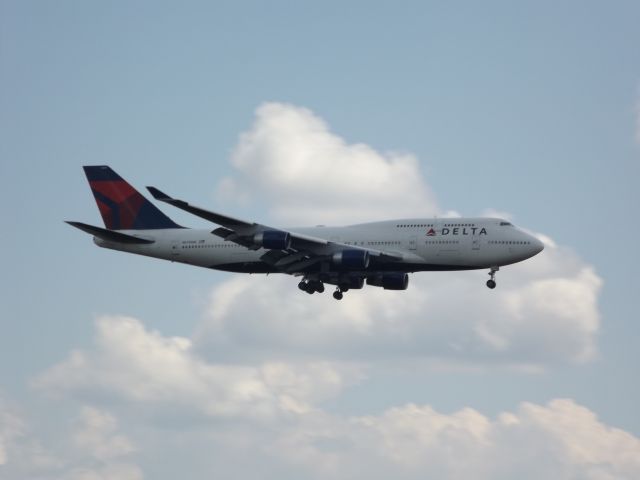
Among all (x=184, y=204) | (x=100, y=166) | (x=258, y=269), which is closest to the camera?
(x=184, y=204)

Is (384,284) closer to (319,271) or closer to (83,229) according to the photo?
(319,271)

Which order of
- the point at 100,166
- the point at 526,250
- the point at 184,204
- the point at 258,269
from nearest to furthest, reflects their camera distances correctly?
1. the point at 184,204
2. the point at 526,250
3. the point at 258,269
4. the point at 100,166

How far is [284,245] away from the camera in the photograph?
77.2 metres

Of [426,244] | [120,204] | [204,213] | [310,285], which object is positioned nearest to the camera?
[204,213]

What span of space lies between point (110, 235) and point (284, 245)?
48.5 ft

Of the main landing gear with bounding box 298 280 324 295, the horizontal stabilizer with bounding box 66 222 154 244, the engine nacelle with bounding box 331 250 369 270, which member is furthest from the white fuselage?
the horizontal stabilizer with bounding box 66 222 154 244

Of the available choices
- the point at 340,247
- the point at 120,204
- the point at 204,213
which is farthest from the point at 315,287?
the point at 120,204

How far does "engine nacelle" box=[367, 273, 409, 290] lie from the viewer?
3253 inches

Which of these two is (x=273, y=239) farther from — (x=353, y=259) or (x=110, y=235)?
(x=110, y=235)

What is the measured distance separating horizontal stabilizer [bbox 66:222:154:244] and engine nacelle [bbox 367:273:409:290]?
16.9 meters

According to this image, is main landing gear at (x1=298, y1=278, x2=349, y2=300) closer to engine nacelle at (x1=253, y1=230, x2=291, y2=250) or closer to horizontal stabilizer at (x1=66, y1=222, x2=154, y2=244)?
engine nacelle at (x1=253, y1=230, x2=291, y2=250)

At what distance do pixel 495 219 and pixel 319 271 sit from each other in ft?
41.4

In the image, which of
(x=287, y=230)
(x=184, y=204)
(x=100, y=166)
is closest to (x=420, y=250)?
(x=287, y=230)

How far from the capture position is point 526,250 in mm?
78688
